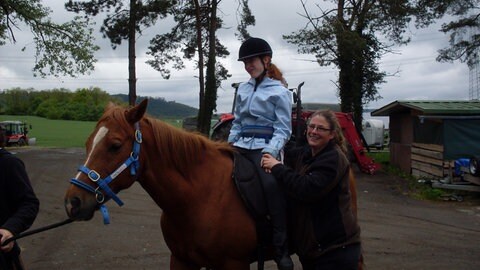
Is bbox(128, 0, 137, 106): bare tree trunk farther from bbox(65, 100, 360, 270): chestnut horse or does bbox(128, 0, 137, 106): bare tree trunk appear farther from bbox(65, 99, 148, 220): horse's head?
bbox(65, 99, 148, 220): horse's head

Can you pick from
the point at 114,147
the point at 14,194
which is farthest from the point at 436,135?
the point at 14,194

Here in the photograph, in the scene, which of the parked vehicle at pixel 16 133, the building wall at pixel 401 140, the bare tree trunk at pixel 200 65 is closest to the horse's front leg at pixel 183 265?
the building wall at pixel 401 140

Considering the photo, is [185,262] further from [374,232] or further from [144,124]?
[374,232]

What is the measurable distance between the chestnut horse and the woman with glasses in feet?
1.24

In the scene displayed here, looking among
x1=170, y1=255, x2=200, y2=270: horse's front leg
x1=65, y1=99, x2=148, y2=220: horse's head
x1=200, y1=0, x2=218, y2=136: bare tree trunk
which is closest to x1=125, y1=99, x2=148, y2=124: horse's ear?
x1=65, y1=99, x2=148, y2=220: horse's head

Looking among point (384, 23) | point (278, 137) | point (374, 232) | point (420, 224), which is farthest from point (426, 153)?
point (278, 137)

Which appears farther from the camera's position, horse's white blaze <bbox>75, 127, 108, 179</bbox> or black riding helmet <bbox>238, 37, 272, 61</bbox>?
black riding helmet <bbox>238, 37, 272, 61</bbox>

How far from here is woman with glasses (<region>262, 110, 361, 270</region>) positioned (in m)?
2.86

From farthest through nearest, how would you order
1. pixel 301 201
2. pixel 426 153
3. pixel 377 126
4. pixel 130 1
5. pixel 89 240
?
pixel 377 126
pixel 130 1
pixel 426 153
pixel 89 240
pixel 301 201

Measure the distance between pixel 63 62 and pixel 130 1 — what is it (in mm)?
4829

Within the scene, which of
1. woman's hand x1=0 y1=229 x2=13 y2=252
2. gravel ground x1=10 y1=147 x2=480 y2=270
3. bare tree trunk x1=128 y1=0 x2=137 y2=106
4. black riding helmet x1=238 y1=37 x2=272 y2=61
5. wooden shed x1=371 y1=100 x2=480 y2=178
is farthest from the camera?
bare tree trunk x1=128 y1=0 x2=137 y2=106

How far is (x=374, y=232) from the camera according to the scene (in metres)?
8.16

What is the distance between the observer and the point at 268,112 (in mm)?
3314

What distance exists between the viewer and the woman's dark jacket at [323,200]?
9.36 feet
